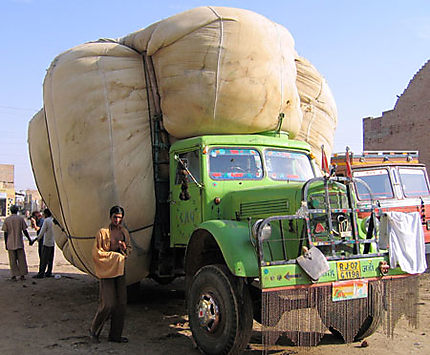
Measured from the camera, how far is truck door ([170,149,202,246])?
18.7ft

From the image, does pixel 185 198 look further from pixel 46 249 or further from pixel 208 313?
pixel 46 249

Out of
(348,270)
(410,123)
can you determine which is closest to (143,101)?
(348,270)

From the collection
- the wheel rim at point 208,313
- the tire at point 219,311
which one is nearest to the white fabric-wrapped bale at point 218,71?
the tire at point 219,311

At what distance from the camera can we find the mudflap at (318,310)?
431 cm

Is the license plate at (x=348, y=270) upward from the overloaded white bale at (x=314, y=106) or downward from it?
downward

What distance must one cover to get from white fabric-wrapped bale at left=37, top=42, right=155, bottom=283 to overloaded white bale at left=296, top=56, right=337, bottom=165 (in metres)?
2.68

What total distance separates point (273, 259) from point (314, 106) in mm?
4202

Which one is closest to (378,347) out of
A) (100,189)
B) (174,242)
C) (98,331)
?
(174,242)

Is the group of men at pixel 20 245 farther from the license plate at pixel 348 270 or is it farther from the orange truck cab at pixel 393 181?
the license plate at pixel 348 270

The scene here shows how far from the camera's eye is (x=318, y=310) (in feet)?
14.5

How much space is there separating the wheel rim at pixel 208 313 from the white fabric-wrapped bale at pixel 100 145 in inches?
74.3

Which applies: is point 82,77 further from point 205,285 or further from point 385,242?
point 385,242

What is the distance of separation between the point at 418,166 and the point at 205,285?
7431 millimetres

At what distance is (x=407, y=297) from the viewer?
486cm
